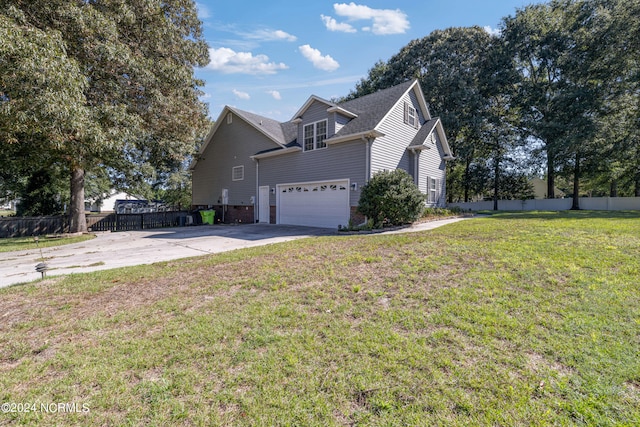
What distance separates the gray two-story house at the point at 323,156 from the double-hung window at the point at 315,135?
0.16ft

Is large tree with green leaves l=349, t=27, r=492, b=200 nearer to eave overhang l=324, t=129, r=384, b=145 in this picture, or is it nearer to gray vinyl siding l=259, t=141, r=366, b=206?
eave overhang l=324, t=129, r=384, b=145

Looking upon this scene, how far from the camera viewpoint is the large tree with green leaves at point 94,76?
708 cm

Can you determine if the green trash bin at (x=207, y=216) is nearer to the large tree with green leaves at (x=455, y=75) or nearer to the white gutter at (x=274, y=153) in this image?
the white gutter at (x=274, y=153)

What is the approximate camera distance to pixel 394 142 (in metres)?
13.9

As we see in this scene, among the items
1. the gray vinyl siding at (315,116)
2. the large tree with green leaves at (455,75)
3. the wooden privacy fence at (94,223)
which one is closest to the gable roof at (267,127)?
the gray vinyl siding at (315,116)

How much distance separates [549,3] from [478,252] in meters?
28.3

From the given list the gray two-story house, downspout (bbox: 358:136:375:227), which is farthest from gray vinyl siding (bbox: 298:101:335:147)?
downspout (bbox: 358:136:375:227)

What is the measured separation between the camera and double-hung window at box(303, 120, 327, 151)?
1413 cm

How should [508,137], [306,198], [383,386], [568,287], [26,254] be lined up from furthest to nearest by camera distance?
1. [508,137]
2. [306,198]
3. [26,254]
4. [568,287]
5. [383,386]

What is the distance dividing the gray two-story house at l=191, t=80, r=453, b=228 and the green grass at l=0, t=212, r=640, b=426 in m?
8.05

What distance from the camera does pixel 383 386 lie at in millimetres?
2488

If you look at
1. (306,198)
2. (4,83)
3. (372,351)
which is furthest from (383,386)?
(306,198)

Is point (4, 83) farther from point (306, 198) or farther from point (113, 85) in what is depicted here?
point (306, 198)

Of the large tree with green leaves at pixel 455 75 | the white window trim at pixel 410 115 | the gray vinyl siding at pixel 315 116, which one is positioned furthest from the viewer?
the large tree with green leaves at pixel 455 75
